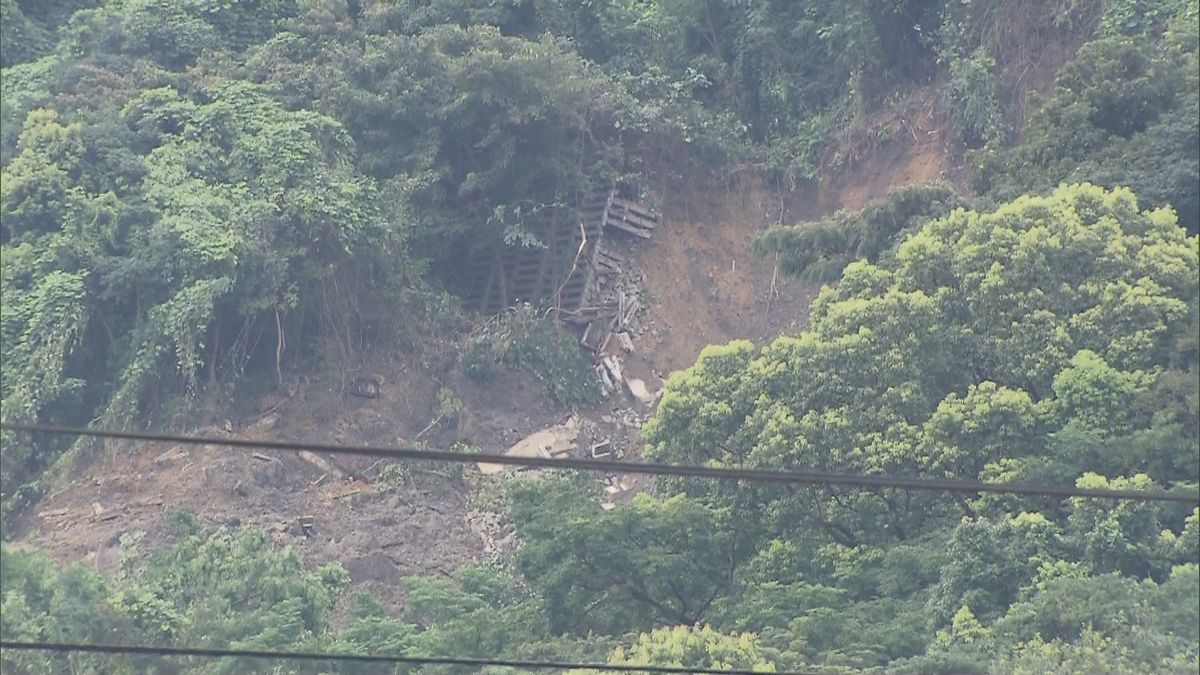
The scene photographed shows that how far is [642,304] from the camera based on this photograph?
2445 centimetres

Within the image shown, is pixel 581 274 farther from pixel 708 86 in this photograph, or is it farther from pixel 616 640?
pixel 616 640

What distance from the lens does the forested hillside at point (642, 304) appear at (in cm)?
1466

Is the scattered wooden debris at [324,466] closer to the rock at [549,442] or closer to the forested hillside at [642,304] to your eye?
the forested hillside at [642,304]

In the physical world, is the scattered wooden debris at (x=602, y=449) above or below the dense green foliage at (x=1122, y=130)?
below

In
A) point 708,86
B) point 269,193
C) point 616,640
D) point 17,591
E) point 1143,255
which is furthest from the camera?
point 708,86

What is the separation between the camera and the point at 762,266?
Answer: 2495cm

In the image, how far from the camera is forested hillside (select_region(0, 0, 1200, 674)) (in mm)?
14664

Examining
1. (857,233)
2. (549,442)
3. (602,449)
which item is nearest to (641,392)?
(602,449)

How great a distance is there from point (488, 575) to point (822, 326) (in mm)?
4207

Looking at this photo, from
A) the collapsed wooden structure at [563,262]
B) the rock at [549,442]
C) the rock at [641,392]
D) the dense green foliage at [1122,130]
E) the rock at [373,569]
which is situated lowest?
the rock at [373,569]

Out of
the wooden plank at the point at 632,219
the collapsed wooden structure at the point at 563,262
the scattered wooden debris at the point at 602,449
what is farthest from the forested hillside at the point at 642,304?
the scattered wooden debris at the point at 602,449

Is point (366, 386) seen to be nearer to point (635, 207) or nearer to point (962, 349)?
point (635, 207)

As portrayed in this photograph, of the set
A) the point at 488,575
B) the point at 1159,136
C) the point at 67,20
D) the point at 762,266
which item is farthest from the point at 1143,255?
the point at 67,20

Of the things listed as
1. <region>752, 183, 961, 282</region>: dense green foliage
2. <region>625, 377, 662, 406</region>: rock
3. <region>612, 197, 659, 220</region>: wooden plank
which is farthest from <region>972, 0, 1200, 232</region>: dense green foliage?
<region>612, 197, 659, 220</region>: wooden plank
